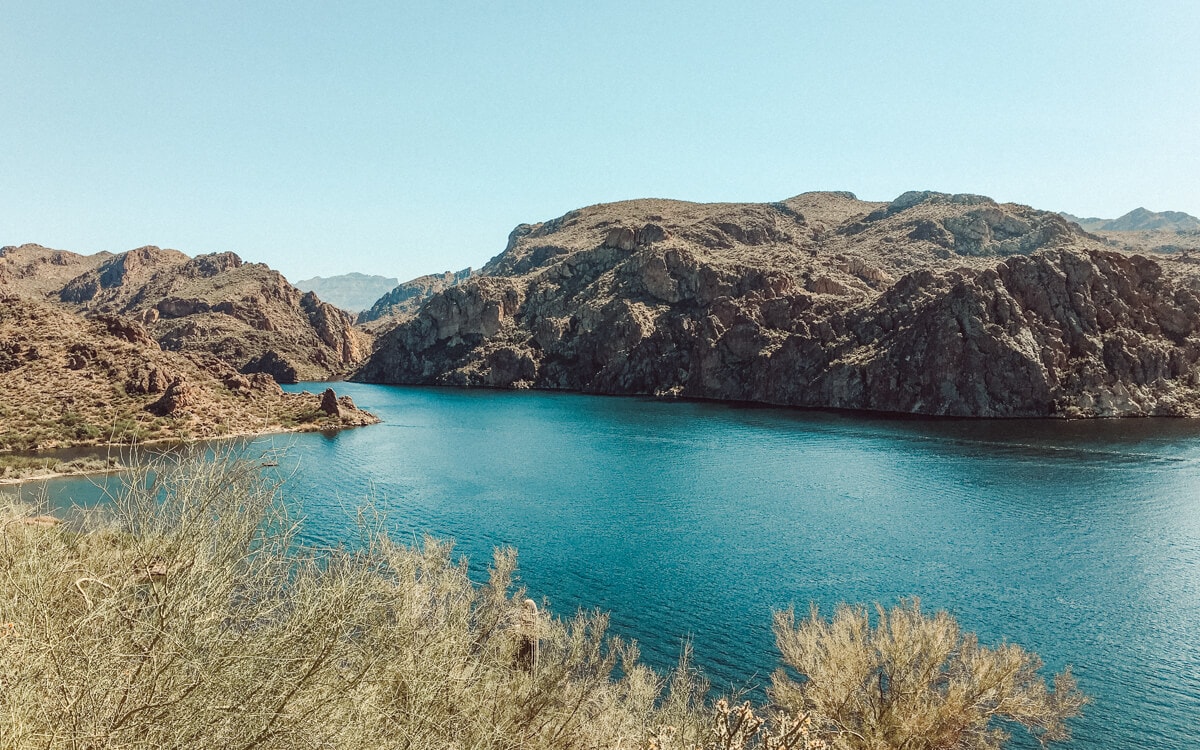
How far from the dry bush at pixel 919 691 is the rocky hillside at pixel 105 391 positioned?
183ft

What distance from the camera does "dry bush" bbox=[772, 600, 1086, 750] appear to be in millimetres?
18688

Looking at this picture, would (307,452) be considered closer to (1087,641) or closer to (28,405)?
(28,405)

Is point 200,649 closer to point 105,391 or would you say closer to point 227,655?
point 227,655

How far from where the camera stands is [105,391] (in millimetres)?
71188

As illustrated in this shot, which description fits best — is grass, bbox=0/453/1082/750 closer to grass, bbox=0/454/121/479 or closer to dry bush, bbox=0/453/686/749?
dry bush, bbox=0/453/686/749

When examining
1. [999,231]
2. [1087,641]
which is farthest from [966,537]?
[999,231]

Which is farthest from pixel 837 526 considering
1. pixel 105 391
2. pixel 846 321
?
pixel 846 321

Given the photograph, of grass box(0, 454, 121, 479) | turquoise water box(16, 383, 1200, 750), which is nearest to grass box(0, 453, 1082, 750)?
turquoise water box(16, 383, 1200, 750)

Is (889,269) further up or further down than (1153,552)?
further up

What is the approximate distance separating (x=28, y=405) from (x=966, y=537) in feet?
275

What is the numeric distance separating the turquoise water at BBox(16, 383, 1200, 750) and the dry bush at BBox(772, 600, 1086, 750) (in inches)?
95.9

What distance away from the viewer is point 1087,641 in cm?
2667

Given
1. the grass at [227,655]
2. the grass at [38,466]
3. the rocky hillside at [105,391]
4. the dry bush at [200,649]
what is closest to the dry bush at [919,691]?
the grass at [227,655]

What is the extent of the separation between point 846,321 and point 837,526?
81953 mm
